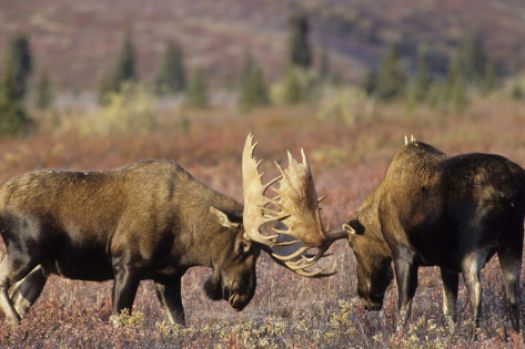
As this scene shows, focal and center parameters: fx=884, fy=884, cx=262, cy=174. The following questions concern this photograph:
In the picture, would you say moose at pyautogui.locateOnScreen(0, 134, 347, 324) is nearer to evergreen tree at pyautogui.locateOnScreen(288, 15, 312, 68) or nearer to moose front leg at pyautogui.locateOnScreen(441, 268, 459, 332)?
moose front leg at pyautogui.locateOnScreen(441, 268, 459, 332)

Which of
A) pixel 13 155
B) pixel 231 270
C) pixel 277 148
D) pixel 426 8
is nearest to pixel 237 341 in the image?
pixel 231 270

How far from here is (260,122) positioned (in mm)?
35281

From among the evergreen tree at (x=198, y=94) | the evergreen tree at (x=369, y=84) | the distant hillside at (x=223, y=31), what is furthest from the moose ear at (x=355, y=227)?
the distant hillside at (x=223, y=31)

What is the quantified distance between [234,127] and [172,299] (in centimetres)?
2561

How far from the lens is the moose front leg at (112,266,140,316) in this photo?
24.3ft

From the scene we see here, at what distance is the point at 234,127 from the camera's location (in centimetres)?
3331

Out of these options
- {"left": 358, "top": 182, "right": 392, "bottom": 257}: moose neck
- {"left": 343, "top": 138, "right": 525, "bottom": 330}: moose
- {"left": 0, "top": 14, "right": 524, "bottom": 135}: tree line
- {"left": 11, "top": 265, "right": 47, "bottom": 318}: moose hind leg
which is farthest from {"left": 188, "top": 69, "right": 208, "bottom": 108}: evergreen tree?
{"left": 343, "top": 138, "right": 525, "bottom": 330}: moose

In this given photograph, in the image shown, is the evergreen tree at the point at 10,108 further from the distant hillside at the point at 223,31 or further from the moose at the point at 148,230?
the distant hillside at the point at 223,31

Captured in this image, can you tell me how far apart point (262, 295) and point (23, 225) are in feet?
8.81

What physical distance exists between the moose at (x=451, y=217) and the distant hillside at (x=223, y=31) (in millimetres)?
86401

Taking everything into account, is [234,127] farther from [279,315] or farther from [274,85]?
[274,85]

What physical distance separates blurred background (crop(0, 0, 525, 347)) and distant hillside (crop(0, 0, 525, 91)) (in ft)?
1.35

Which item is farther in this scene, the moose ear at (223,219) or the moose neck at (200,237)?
the moose neck at (200,237)

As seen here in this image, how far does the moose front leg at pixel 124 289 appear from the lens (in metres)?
7.39
